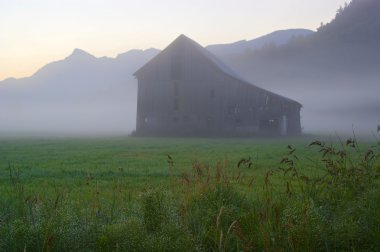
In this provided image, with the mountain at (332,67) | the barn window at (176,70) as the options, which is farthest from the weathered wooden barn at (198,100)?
the mountain at (332,67)

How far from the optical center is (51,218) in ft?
15.0

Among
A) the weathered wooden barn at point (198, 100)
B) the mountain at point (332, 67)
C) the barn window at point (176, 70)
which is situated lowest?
the weathered wooden barn at point (198, 100)

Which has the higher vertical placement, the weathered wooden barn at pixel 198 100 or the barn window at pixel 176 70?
the barn window at pixel 176 70

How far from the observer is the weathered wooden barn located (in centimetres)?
4678

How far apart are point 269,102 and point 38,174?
37.1 m

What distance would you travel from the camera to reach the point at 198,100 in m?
47.1

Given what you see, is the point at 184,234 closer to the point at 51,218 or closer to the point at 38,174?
the point at 51,218

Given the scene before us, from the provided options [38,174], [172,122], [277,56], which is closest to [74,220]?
[38,174]

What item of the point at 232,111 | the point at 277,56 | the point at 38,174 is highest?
the point at 277,56

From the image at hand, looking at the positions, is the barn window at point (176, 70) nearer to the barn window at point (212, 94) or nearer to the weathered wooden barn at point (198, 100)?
the weathered wooden barn at point (198, 100)

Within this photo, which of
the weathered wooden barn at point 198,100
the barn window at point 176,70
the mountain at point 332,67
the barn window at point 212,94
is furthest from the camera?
the mountain at point 332,67

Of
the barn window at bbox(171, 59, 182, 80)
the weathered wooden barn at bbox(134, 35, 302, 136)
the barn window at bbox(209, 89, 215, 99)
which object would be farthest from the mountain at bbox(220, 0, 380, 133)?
the barn window at bbox(209, 89, 215, 99)

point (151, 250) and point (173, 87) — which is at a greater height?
point (173, 87)

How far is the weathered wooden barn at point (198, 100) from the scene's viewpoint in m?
46.8
